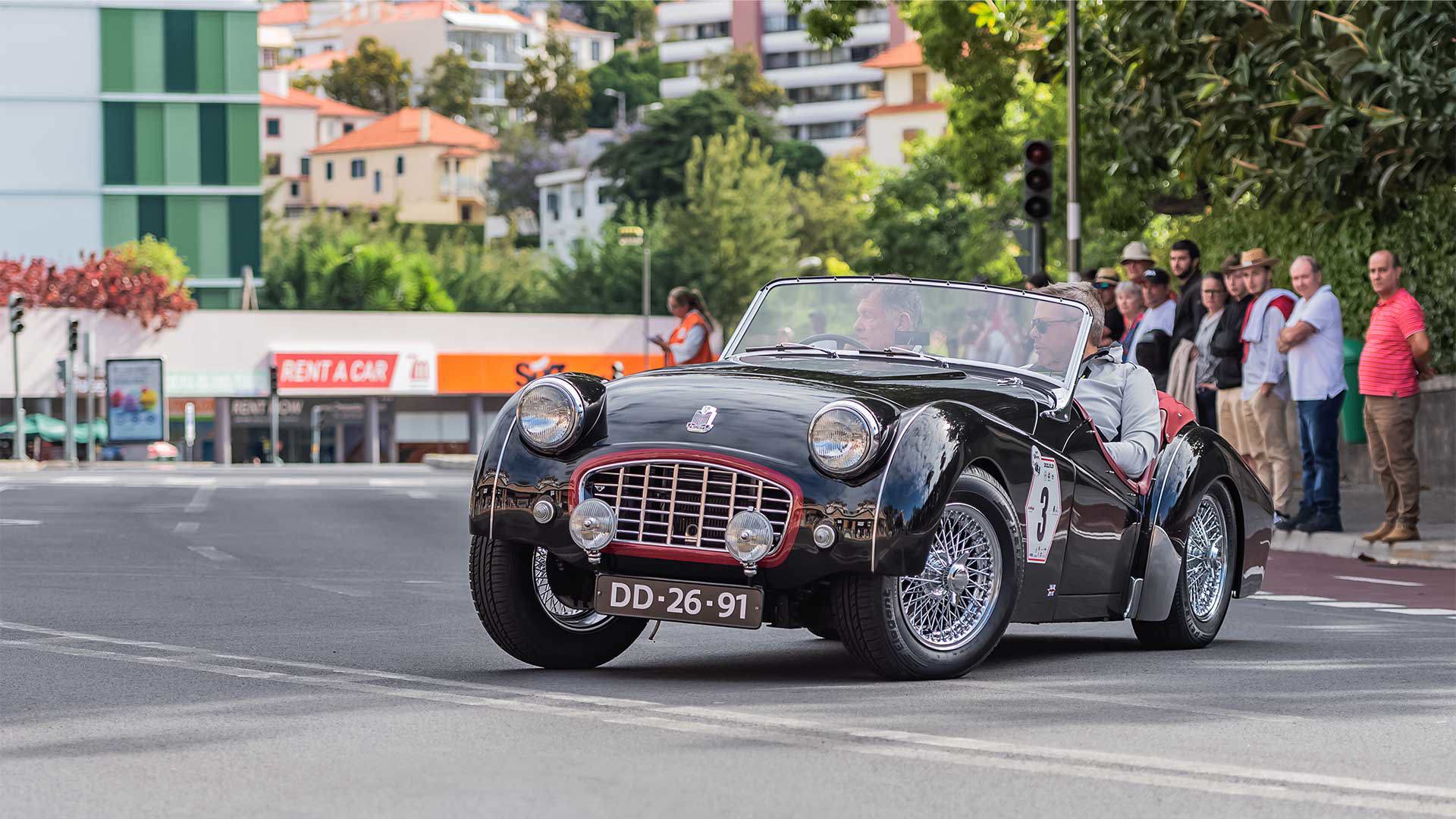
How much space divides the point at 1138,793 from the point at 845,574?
1.91 metres

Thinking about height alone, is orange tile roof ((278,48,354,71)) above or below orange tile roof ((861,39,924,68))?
above

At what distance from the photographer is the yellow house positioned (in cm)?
14712

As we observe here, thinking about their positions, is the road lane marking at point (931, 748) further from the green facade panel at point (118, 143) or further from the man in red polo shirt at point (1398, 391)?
the green facade panel at point (118, 143)

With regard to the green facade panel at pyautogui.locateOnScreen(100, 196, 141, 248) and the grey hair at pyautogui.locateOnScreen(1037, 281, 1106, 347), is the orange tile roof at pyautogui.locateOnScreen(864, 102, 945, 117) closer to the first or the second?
the green facade panel at pyautogui.locateOnScreen(100, 196, 141, 248)

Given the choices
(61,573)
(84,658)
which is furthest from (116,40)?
(84,658)

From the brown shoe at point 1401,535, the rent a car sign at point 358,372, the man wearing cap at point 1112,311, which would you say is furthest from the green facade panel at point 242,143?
the brown shoe at point 1401,535

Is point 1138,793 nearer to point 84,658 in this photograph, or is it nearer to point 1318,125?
point 84,658

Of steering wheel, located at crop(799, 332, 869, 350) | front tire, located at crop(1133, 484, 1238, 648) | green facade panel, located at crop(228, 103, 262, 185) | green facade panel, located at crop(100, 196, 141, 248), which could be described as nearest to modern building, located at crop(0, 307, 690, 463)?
green facade panel, located at crop(100, 196, 141, 248)

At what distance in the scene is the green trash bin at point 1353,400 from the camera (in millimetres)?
21234

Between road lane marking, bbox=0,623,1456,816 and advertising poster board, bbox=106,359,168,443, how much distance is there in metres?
58.4

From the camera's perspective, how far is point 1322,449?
55.3ft

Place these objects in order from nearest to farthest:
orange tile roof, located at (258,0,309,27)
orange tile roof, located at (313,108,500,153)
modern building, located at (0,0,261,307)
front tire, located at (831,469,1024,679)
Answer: front tire, located at (831,469,1024,679) < modern building, located at (0,0,261,307) < orange tile roof, located at (313,108,500,153) < orange tile roof, located at (258,0,309,27)

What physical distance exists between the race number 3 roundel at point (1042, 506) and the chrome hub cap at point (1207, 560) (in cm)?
127

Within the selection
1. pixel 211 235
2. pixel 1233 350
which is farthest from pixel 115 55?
pixel 1233 350
